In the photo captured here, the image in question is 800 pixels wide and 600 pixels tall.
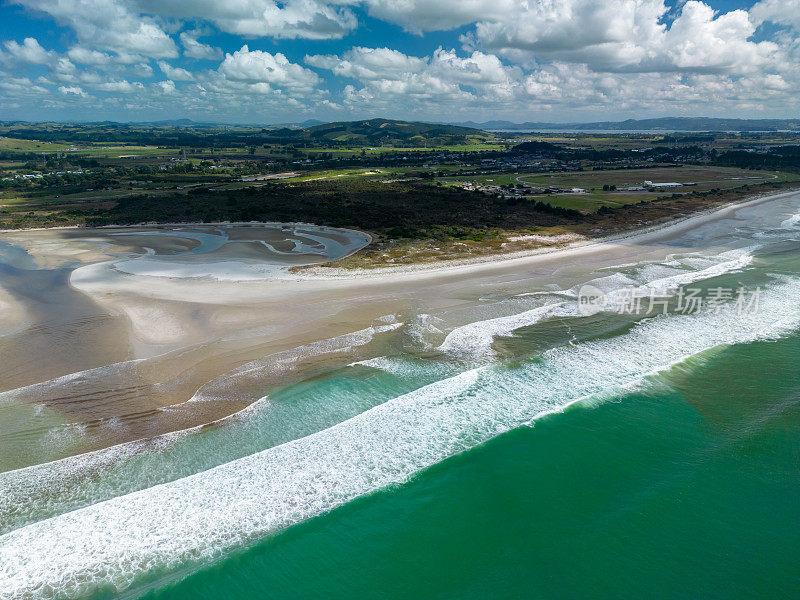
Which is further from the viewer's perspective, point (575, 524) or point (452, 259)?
point (452, 259)

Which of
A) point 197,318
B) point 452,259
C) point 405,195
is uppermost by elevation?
point 405,195

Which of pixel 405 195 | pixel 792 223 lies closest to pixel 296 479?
pixel 405 195

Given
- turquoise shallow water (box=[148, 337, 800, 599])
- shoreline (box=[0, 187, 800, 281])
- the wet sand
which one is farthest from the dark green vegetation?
turquoise shallow water (box=[148, 337, 800, 599])

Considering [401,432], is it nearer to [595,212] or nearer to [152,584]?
[152,584]

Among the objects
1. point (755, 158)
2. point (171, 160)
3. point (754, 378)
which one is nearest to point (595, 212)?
point (754, 378)

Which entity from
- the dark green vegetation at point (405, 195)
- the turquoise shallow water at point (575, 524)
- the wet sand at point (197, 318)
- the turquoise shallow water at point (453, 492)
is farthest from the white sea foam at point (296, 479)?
the dark green vegetation at point (405, 195)

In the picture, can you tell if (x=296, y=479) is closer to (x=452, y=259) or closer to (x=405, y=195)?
(x=452, y=259)

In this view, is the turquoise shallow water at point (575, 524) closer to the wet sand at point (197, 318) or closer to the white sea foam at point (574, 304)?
the white sea foam at point (574, 304)

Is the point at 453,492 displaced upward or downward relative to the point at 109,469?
downward
